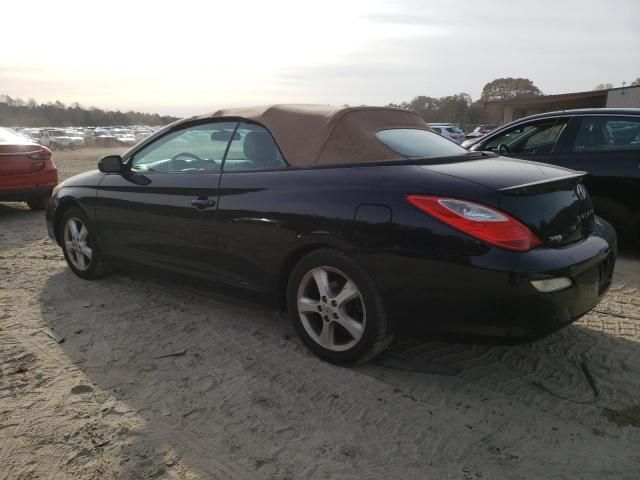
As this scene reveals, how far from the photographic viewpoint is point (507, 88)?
263ft

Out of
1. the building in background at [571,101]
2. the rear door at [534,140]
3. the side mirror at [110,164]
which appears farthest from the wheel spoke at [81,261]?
the building in background at [571,101]

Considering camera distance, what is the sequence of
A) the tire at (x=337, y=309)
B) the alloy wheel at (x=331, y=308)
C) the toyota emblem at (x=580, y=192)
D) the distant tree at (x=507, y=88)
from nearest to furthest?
1. the tire at (x=337, y=309)
2. the alloy wheel at (x=331, y=308)
3. the toyota emblem at (x=580, y=192)
4. the distant tree at (x=507, y=88)

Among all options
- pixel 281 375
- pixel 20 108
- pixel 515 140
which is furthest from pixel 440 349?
pixel 20 108

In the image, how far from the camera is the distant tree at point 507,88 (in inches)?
3061

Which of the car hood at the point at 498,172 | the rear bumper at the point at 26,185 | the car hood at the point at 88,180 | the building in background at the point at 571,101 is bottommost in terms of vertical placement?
the rear bumper at the point at 26,185

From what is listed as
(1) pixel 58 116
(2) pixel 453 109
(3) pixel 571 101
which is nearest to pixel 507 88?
(2) pixel 453 109

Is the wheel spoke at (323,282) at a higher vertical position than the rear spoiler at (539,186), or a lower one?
lower

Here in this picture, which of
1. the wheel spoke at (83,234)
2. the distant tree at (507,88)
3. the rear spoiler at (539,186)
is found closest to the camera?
the rear spoiler at (539,186)

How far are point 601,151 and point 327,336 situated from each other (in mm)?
3898

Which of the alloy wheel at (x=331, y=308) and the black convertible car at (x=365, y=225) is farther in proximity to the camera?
the alloy wheel at (x=331, y=308)

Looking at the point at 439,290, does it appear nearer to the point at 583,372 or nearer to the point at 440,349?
the point at 440,349

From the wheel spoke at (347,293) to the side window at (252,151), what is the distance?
0.89 m

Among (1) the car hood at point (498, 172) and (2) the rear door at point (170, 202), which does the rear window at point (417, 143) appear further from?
(2) the rear door at point (170, 202)

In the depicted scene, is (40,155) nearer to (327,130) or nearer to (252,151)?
(252,151)
